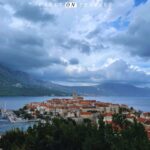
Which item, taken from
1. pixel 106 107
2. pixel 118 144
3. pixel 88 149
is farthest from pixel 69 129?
pixel 106 107

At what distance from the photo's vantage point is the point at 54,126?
31.9 metres

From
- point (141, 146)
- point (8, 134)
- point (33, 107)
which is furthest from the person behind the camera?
point (33, 107)

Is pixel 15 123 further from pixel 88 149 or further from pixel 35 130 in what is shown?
pixel 88 149

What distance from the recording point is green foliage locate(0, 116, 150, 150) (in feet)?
84.4

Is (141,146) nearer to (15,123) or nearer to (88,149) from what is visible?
(88,149)

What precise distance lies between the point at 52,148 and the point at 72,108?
56.6m

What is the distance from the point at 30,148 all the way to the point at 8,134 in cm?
346

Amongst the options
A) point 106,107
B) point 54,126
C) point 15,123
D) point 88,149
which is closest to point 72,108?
point 106,107

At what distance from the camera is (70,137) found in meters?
28.8

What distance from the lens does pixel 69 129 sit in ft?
96.3

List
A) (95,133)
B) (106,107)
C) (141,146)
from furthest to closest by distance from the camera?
(106,107)
(95,133)
(141,146)

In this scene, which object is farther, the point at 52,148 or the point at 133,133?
the point at 52,148

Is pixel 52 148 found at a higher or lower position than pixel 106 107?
lower

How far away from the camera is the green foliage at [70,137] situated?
84.4 feet
